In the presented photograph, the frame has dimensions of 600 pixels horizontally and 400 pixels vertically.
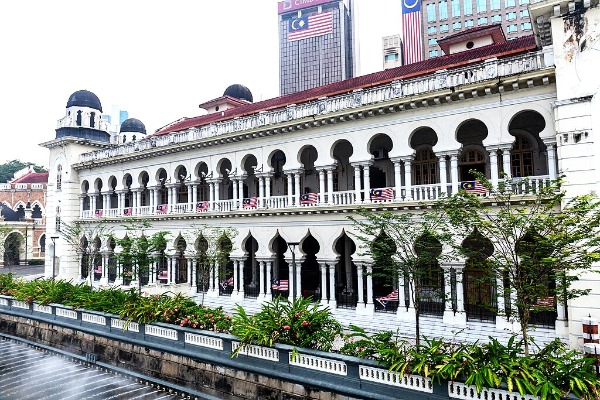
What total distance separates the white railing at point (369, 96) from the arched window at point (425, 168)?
3.77 metres

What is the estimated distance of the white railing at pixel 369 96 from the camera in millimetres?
17594

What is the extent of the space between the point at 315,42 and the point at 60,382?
109494mm

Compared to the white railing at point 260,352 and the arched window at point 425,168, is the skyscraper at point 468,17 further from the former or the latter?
the white railing at point 260,352

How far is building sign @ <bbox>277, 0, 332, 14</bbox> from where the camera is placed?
112 metres

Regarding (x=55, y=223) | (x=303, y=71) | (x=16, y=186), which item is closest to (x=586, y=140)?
(x=55, y=223)

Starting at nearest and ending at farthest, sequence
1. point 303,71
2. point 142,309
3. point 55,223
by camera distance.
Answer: point 142,309
point 55,223
point 303,71

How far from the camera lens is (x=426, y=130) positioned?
21734mm

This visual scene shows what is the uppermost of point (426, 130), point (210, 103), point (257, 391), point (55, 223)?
point (210, 103)

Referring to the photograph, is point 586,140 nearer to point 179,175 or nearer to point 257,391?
point 257,391

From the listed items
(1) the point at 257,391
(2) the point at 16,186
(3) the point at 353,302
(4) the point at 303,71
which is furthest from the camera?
(4) the point at 303,71

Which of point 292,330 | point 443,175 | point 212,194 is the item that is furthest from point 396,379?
point 212,194

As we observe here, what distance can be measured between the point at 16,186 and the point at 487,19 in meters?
78.5

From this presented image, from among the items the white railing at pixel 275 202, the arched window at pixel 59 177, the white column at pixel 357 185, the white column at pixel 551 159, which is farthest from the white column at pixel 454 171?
the arched window at pixel 59 177

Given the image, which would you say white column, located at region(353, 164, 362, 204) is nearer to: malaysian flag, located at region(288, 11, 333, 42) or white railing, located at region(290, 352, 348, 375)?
white railing, located at region(290, 352, 348, 375)
